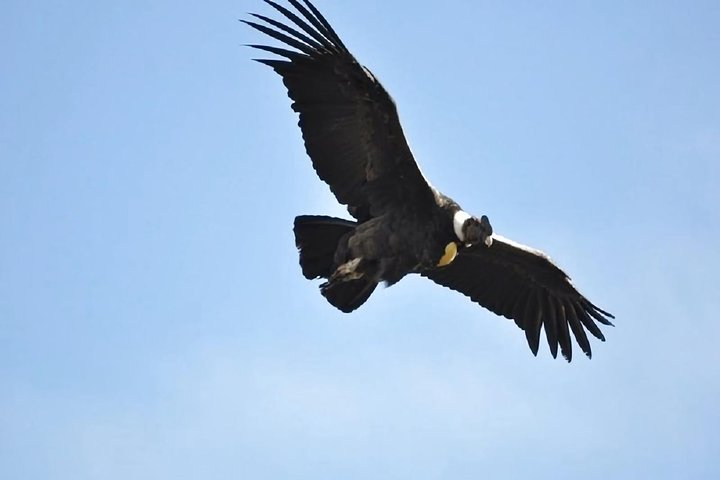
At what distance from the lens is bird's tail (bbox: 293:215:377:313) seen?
13.8 m

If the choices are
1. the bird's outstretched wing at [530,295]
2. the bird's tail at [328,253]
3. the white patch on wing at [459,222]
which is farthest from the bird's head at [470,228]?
the bird's outstretched wing at [530,295]

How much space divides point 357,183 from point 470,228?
1.23 meters

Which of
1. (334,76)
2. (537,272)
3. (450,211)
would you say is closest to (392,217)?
(450,211)

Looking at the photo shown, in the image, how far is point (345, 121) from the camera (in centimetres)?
1338

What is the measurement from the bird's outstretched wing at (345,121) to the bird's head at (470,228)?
1.10 ft

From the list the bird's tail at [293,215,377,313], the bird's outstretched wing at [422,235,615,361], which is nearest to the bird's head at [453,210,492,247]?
the bird's tail at [293,215,377,313]

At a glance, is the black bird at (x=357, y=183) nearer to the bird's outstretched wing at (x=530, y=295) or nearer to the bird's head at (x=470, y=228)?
the bird's head at (x=470, y=228)

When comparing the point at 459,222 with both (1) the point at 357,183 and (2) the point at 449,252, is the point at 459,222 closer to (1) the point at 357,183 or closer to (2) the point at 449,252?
(2) the point at 449,252

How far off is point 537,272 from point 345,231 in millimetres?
2710

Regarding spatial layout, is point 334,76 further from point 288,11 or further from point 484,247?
point 484,247

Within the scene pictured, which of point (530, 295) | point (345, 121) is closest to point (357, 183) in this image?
point (345, 121)

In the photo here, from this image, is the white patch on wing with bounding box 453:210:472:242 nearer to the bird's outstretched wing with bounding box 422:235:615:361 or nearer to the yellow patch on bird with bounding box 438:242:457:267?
the yellow patch on bird with bounding box 438:242:457:267

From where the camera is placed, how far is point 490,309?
618 inches

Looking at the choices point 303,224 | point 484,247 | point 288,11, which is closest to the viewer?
point 288,11
